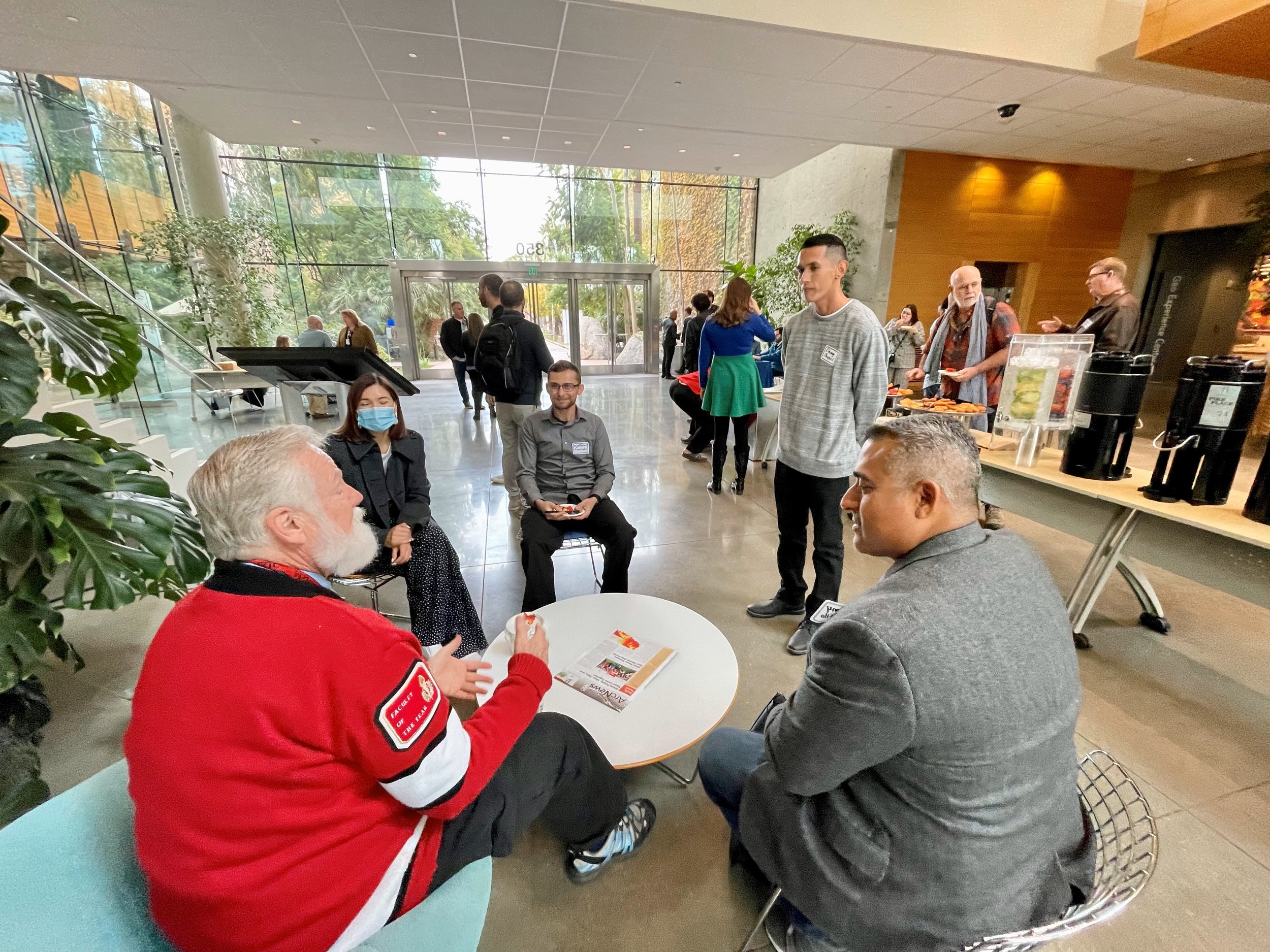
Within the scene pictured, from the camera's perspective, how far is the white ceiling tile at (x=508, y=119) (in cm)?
633

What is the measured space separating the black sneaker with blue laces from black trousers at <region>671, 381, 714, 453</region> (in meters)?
3.98

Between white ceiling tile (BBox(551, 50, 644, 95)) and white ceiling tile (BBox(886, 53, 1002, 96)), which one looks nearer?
white ceiling tile (BBox(886, 53, 1002, 96))

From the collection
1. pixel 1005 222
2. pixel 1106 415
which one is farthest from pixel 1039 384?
pixel 1005 222

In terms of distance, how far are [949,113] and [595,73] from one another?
4.16 meters

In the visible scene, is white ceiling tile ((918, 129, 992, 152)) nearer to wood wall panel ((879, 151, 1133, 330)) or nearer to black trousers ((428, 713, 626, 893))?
wood wall panel ((879, 151, 1133, 330))

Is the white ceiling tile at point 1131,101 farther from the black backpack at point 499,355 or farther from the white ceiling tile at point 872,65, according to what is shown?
the black backpack at point 499,355

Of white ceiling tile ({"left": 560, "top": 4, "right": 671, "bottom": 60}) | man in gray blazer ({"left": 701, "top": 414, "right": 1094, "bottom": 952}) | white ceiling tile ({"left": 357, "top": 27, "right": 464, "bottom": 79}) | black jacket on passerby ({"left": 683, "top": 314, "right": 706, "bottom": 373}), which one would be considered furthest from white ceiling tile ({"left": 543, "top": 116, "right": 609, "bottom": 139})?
man in gray blazer ({"left": 701, "top": 414, "right": 1094, "bottom": 952})

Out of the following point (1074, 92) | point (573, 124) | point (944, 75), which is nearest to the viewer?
point (944, 75)

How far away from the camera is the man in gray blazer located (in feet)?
2.70

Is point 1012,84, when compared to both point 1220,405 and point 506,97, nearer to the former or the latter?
point 506,97

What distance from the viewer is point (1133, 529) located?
212 cm

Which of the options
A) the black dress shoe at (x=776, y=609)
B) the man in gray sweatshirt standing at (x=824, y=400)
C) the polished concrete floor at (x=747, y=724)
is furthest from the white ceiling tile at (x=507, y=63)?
the black dress shoe at (x=776, y=609)

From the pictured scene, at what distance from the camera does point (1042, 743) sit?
0.84 m

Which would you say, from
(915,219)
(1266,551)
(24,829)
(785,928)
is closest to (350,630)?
(24,829)
